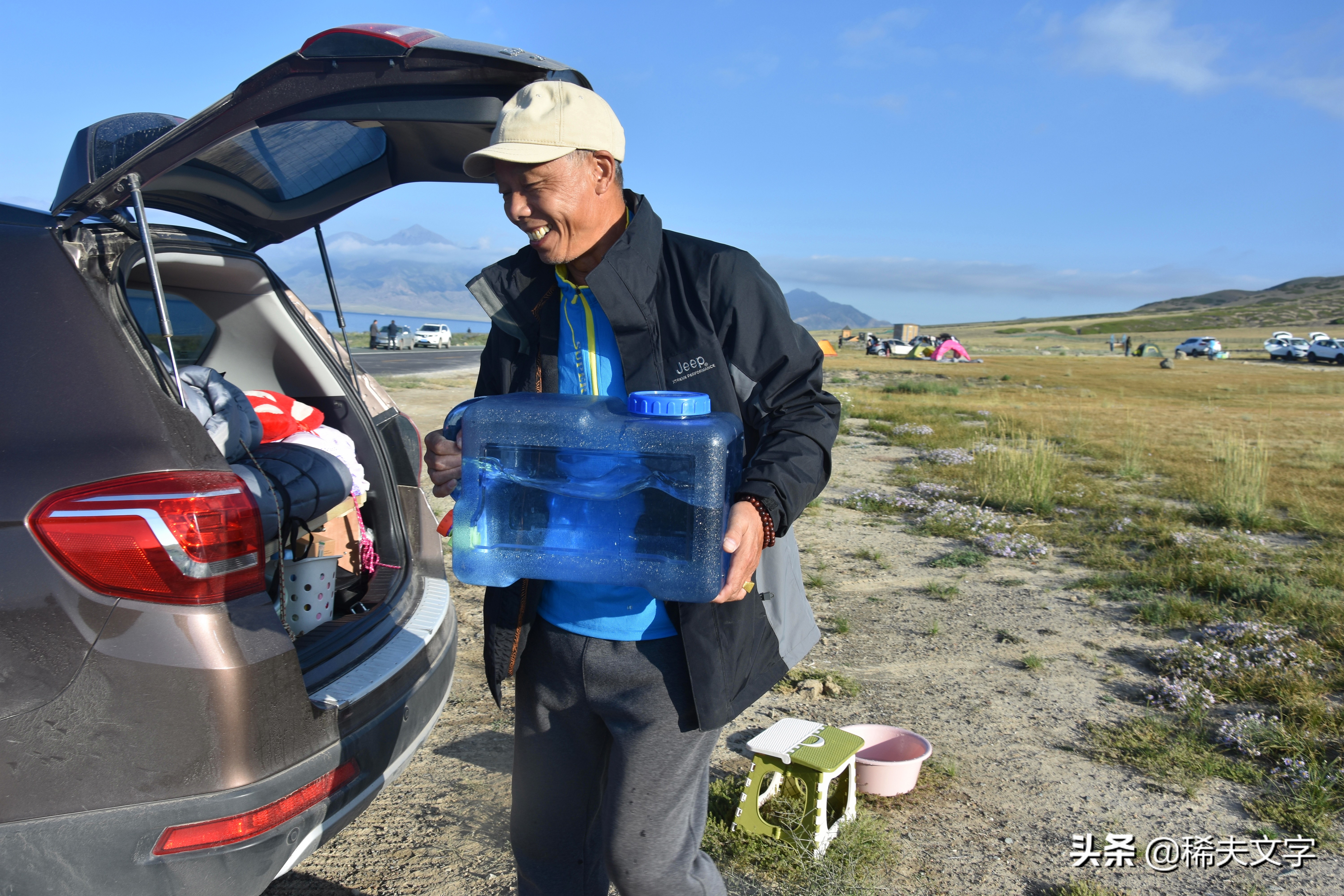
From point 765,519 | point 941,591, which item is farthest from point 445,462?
point 941,591

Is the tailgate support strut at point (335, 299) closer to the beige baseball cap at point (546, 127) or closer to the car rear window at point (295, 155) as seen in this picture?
the car rear window at point (295, 155)

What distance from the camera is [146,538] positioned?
1.83 metres

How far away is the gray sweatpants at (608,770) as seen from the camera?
6.09 ft

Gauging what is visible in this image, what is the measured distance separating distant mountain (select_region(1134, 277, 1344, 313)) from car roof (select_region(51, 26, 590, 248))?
155881 mm

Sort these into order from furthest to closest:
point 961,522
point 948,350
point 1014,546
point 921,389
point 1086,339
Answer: point 1086,339 < point 948,350 < point 921,389 < point 961,522 < point 1014,546

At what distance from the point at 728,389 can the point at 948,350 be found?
179 feet

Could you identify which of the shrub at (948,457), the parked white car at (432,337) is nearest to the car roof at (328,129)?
the shrub at (948,457)

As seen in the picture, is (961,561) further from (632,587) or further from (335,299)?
(632,587)

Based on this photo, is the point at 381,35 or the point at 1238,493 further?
the point at 1238,493

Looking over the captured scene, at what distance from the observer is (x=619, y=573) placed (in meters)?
1.79

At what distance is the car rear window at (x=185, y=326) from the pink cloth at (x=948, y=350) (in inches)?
2040

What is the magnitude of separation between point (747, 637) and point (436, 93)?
1.39 metres

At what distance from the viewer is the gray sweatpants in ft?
6.09

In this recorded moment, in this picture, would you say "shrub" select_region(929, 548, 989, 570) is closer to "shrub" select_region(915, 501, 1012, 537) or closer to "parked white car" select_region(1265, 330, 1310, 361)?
"shrub" select_region(915, 501, 1012, 537)
